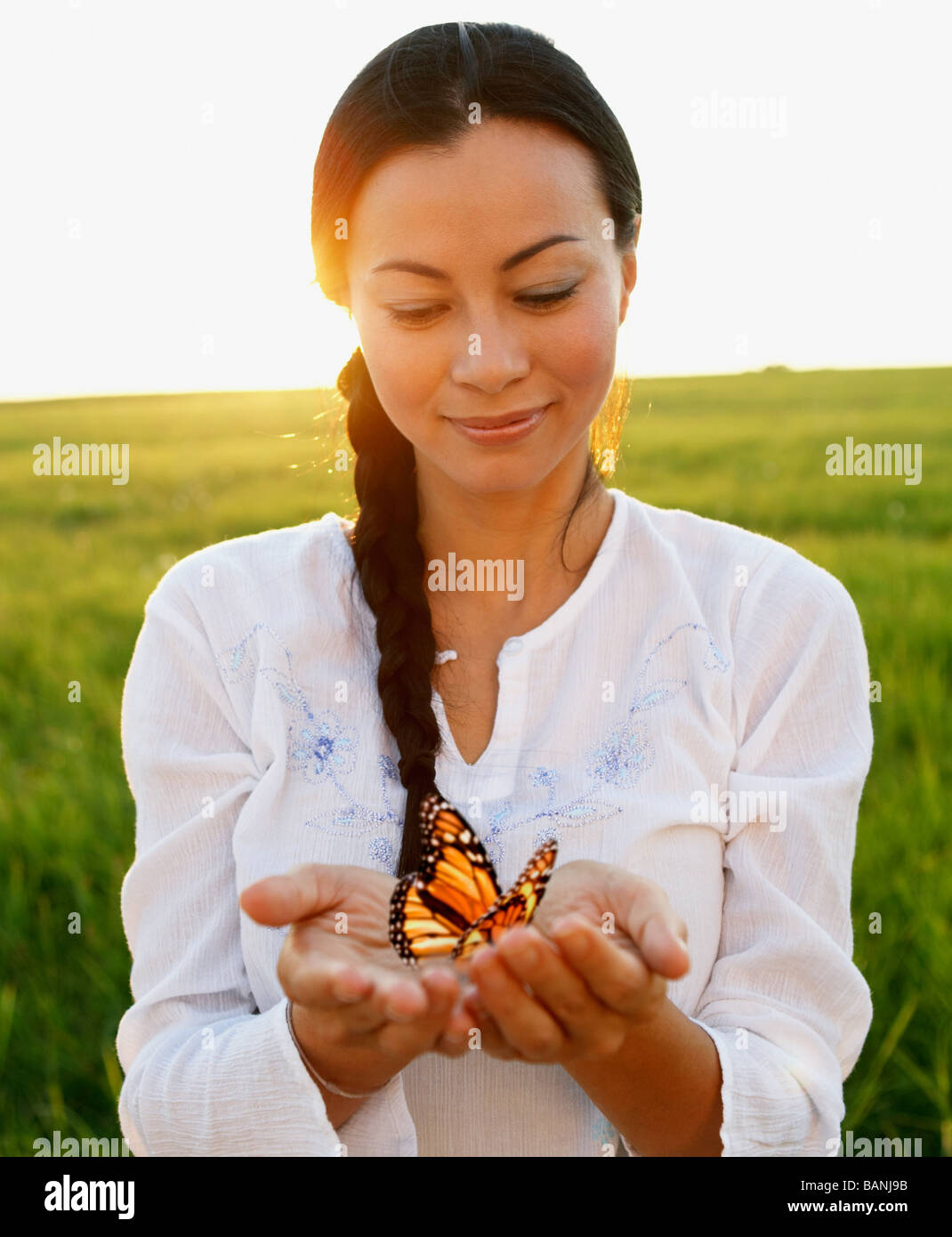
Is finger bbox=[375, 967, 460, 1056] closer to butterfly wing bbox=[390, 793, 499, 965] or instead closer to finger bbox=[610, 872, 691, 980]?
butterfly wing bbox=[390, 793, 499, 965]

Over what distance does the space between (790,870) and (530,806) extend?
1.34 ft

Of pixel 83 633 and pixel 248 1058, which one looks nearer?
pixel 248 1058

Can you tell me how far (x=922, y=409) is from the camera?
14328 millimetres

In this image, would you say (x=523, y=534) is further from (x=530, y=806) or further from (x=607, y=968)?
(x=607, y=968)

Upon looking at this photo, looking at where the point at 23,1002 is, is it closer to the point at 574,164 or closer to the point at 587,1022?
the point at 587,1022

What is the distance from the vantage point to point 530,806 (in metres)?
1.85

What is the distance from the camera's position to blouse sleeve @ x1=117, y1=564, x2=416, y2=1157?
1.67 m

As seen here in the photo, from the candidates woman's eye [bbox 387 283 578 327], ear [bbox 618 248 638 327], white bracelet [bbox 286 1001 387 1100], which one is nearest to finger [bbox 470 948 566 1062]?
white bracelet [bbox 286 1001 387 1100]

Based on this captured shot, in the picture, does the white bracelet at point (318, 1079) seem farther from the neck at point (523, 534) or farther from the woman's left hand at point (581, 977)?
the neck at point (523, 534)

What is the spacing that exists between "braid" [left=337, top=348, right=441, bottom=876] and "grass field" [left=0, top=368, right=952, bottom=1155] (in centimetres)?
19

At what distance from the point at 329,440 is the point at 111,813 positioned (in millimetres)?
1905

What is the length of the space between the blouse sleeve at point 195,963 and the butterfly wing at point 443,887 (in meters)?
0.30

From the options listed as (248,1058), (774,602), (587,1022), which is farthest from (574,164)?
(248,1058)

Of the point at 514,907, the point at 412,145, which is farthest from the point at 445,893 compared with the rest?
the point at 412,145
